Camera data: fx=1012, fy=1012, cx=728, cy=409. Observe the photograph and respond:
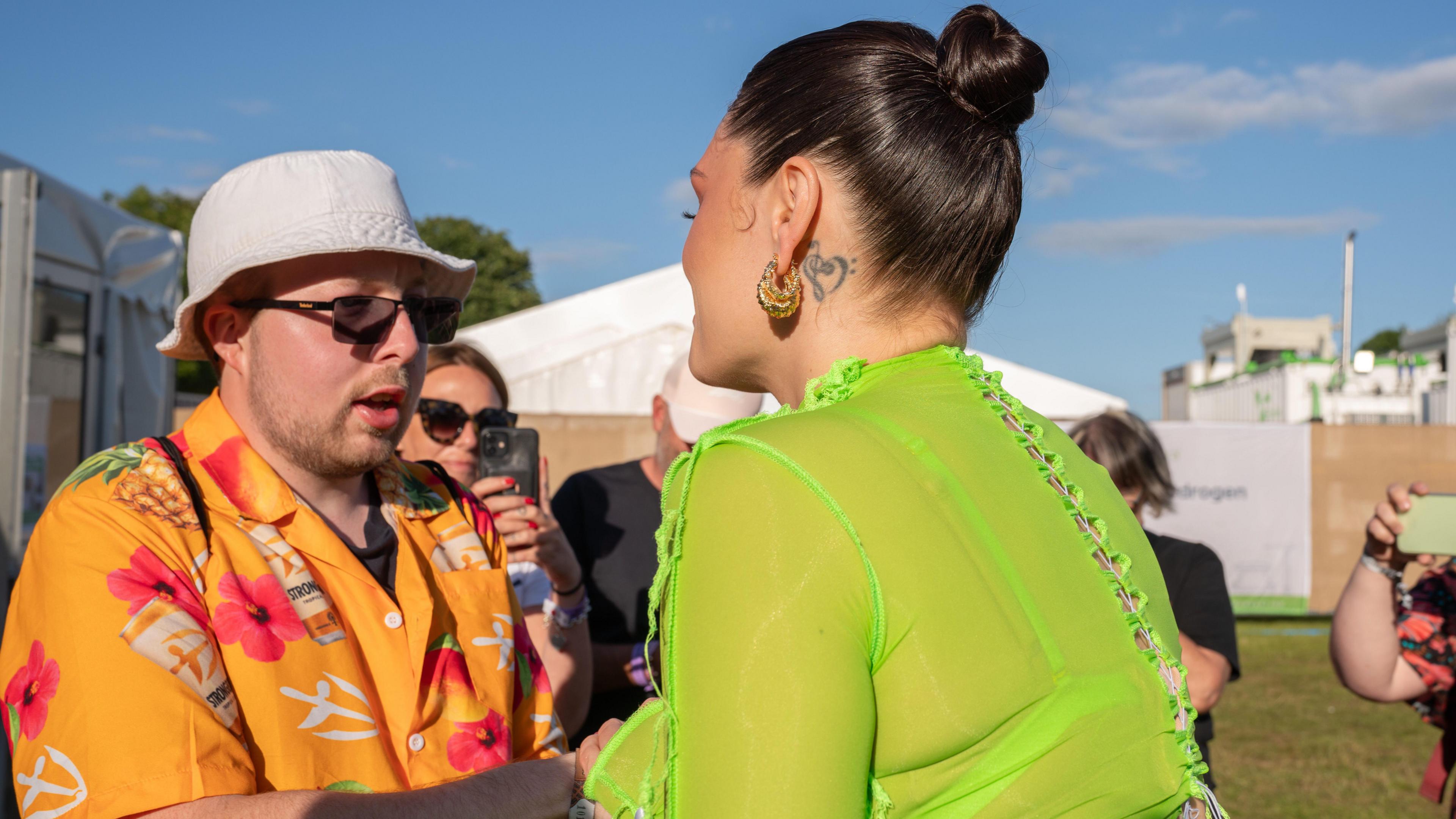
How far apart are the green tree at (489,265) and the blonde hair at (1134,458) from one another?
35.9m

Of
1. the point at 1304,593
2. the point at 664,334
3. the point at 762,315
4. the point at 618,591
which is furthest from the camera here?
the point at 664,334

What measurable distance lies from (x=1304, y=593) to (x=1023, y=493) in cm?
1263

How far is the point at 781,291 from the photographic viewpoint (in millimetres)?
1096

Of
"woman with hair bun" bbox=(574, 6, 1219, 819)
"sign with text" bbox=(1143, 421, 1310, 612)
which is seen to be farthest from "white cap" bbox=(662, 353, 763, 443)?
"sign with text" bbox=(1143, 421, 1310, 612)

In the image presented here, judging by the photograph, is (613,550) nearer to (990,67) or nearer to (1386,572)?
(1386,572)

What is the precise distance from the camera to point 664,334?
12.7 metres

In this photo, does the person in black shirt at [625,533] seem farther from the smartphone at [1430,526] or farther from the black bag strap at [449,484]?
the smartphone at [1430,526]

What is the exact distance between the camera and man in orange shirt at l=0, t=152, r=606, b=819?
1.42 meters

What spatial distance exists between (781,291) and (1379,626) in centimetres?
273

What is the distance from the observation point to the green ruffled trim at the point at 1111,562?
Answer: 1.05m

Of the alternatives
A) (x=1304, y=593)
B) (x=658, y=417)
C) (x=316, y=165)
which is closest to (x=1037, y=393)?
(x=1304, y=593)

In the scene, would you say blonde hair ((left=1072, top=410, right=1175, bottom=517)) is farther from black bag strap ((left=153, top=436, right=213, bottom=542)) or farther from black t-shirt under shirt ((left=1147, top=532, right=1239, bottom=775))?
black bag strap ((left=153, top=436, right=213, bottom=542))

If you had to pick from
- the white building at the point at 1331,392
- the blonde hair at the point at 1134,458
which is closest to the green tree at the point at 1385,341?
the white building at the point at 1331,392

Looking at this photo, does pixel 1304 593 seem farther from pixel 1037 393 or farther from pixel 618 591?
pixel 618 591
